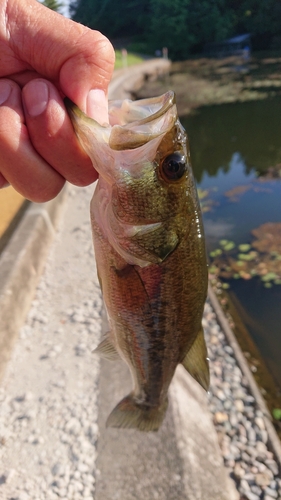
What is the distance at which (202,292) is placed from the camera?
159 cm

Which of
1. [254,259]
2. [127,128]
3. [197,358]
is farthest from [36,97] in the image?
[254,259]

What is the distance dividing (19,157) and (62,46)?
0.42 metres

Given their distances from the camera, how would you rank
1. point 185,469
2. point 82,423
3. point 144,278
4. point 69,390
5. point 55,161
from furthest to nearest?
point 69,390
point 82,423
point 185,469
point 144,278
point 55,161

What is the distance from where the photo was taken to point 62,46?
1.28 meters

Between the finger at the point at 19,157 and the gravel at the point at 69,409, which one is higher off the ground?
the finger at the point at 19,157

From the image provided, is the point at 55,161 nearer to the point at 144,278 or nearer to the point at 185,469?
the point at 144,278

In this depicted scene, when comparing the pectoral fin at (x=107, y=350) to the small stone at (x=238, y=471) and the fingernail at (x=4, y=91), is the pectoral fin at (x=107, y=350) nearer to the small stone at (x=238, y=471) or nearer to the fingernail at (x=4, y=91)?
the fingernail at (x=4, y=91)

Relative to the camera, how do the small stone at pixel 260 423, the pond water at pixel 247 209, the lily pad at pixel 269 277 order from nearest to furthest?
1. the small stone at pixel 260 423
2. the pond water at pixel 247 209
3. the lily pad at pixel 269 277

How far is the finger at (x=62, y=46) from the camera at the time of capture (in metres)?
1.29

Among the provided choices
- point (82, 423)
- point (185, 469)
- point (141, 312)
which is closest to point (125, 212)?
point (141, 312)

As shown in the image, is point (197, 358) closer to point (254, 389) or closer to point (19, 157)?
point (19, 157)

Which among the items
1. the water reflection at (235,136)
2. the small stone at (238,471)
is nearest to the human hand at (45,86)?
the small stone at (238,471)

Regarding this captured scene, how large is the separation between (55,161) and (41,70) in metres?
0.36

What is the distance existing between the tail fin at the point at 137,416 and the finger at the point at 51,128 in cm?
133
